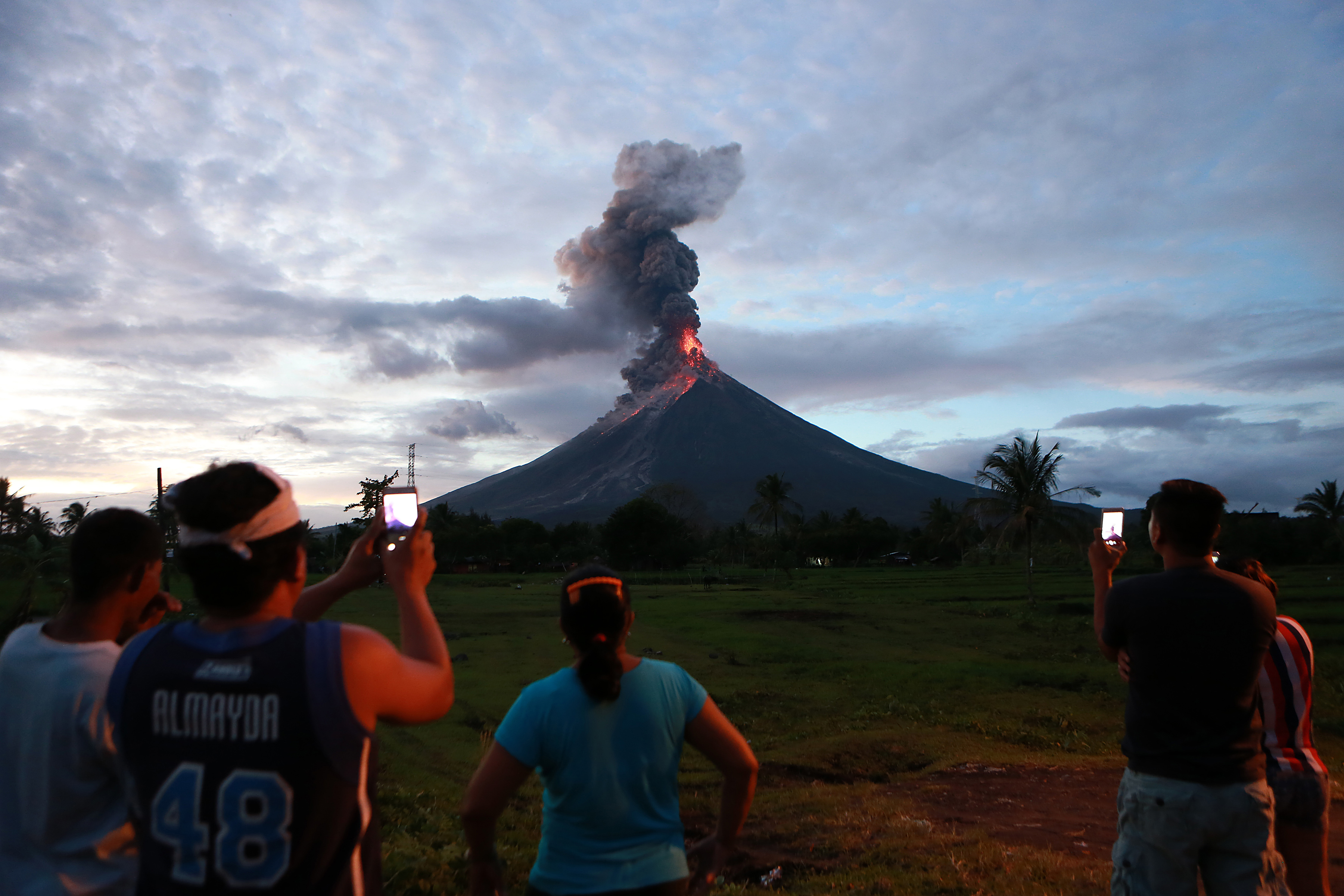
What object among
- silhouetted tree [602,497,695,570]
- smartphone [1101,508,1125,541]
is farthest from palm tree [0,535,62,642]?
silhouetted tree [602,497,695,570]

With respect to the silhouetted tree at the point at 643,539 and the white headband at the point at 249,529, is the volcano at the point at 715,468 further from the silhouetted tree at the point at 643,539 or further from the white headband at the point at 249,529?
the white headband at the point at 249,529

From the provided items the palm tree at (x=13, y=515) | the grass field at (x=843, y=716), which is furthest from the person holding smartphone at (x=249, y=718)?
the palm tree at (x=13, y=515)

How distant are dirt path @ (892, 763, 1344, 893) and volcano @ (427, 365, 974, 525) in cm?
12416

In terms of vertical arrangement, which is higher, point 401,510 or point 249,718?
point 401,510

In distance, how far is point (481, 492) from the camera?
180m

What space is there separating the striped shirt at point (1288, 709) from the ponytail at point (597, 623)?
100 inches

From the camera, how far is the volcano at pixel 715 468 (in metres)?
144

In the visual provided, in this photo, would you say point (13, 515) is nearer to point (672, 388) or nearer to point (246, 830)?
point (246, 830)

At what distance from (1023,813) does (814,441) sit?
513ft

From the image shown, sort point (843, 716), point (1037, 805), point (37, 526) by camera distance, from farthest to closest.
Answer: point (37, 526)
point (843, 716)
point (1037, 805)

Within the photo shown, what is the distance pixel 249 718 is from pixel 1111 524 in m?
3.77

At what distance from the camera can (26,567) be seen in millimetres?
9812

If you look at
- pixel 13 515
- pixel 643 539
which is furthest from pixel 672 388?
pixel 13 515

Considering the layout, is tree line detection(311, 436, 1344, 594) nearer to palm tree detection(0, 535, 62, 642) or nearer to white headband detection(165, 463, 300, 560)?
palm tree detection(0, 535, 62, 642)
